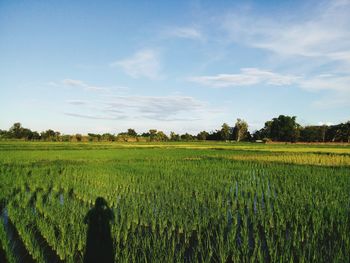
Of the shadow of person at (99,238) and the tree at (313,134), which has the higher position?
the tree at (313,134)

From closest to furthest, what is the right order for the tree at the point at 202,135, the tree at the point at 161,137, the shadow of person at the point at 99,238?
the shadow of person at the point at 99,238 → the tree at the point at 161,137 → the tree at the point at 202,135

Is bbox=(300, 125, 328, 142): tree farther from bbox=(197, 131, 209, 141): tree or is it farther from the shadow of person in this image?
the shadow of person

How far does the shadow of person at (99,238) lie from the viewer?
12.4 feet

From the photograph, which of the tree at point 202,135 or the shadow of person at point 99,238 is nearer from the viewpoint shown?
the shadow of person at point 99,238

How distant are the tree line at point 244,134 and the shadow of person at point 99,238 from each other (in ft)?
199

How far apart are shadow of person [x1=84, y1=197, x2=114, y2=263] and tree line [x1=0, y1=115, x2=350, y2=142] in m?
60.7

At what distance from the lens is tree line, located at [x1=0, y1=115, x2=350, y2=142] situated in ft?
219

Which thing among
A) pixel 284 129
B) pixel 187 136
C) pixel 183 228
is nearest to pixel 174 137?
pixel 187 136

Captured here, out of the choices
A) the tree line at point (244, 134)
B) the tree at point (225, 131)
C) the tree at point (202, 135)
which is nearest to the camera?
the tree line at point (244, 134)

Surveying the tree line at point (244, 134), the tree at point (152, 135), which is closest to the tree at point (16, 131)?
the tree line at point (244, 134)

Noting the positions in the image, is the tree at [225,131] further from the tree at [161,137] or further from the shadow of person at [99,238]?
the shadow of person at [99,238]

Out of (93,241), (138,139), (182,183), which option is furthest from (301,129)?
(93,241)

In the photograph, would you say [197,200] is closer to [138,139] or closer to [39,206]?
[39,206]

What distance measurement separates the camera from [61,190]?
908 centimetres
